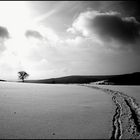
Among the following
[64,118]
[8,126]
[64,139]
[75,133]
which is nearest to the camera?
[64,139]

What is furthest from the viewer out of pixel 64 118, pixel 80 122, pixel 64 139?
pixel 64 118

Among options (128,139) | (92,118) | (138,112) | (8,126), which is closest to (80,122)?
(92,118)

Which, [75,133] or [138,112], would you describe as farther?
[138,112]

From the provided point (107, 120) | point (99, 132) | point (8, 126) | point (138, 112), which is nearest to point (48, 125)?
point (8, 126)

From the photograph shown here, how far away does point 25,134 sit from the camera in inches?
164

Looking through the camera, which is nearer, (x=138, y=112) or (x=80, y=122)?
(x=80, y=122)

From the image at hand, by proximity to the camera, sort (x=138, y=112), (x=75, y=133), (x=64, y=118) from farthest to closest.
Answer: (x=138, y=112)
(x=64, y=118)
(x=75, y=133)

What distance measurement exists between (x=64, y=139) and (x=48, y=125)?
1022 millimetres

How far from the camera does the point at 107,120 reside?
5285 mm

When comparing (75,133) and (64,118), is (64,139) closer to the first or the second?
(75,133)

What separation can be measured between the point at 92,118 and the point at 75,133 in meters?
1.45

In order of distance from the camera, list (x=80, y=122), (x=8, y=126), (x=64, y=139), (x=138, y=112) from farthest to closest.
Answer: (x=138, y=112) → (x=80, y=122) → (x=8, y=126) → (x=64, y=139)

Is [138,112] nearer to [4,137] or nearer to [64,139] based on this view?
[64,139]

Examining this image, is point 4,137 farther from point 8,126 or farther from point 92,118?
point 92,118
